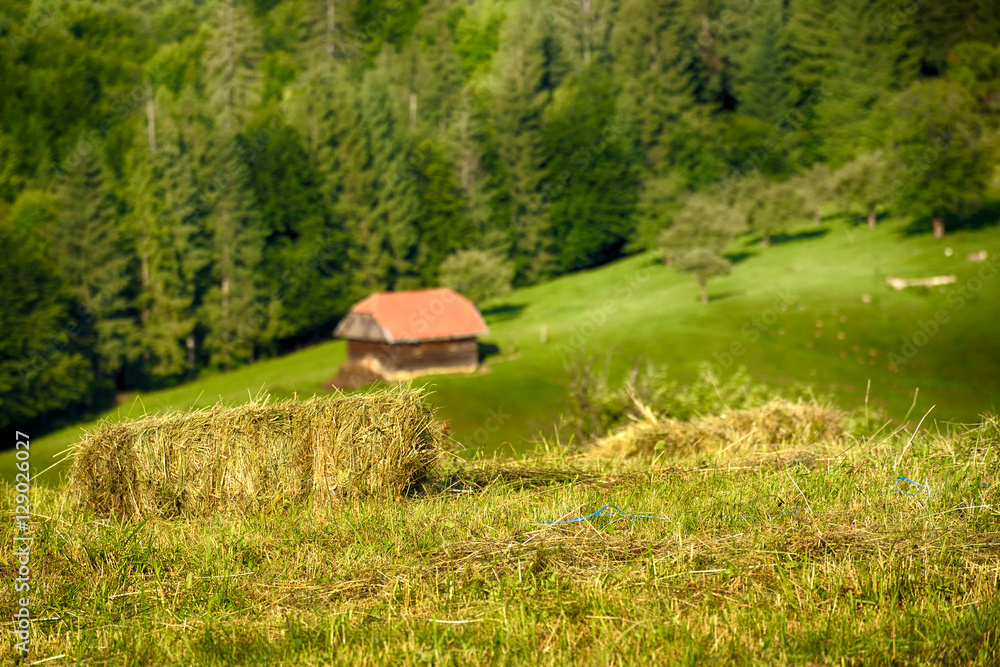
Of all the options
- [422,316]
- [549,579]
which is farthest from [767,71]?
[549,579]

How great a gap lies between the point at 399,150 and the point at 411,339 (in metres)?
35.3

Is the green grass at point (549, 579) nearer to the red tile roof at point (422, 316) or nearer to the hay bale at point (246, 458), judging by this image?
the hay bale at point (246, 458)

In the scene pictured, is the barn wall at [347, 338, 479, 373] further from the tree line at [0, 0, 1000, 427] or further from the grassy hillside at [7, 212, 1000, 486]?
the tree line at [0, 0, 1000, 427]

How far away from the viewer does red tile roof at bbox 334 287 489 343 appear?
58.9 m

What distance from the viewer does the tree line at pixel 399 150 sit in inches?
2805

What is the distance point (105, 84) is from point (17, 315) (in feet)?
126

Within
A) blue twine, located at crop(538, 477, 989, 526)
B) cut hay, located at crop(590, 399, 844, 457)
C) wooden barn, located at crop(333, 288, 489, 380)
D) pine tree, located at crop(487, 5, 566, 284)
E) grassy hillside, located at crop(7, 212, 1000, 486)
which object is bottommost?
grassy hillside, located at crop(7, 212, 1000, 486)

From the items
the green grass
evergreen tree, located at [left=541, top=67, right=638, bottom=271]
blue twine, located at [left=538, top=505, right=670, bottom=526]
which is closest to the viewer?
the green grass

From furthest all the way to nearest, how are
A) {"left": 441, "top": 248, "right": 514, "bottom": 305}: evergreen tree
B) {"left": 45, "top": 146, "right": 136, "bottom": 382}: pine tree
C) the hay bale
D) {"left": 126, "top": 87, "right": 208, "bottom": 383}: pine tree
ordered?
{"left": 441, "top": 248, "right": 514, "bottom": 305}: evergreen tree → {"left": 126, "top": 87, "right": 208, "bottom": 383}: pine tree → {"left": 45, "top": 146, "right": 136, "bottom": 382}: pine tree → the hay bale

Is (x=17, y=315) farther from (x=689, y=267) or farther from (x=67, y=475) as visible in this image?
(x=67, y=475)

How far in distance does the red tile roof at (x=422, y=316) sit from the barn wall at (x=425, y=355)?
67cm

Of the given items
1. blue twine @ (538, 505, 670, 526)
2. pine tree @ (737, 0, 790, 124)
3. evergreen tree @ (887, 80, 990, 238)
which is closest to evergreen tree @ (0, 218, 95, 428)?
blue twine @ (538, 505, 670, 526)

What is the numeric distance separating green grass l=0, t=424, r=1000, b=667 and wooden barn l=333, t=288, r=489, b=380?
51057 mm

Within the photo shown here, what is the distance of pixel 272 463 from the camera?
25.1 feet
